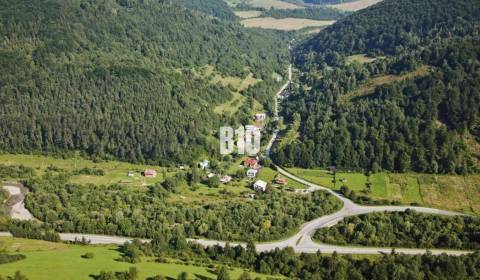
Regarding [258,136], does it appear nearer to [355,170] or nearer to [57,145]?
[355,170]

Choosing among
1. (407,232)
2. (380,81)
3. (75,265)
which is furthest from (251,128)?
(75,265)

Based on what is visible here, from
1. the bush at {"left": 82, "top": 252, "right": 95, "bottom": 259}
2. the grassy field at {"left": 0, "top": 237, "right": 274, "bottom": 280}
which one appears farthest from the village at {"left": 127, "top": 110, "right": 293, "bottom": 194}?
the bush at {"left": 82, "top": 252, "right": 95, "bottom": 259}

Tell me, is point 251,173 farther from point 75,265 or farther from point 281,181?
Answer: point 75,265

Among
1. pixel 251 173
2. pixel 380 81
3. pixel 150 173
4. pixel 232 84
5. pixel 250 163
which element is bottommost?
pixel 251 173

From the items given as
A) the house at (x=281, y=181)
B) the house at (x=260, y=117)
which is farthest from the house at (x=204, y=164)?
the house at (x=260, y=117)

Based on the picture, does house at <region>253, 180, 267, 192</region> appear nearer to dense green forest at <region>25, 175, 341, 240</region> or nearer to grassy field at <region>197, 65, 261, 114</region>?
dense green forest at <region>25, 175, 341, 240</region>

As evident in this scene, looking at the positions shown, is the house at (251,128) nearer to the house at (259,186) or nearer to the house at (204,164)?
the house at (204,164)
